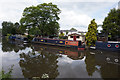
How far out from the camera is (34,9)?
25312mm

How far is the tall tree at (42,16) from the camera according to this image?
82.8 ft

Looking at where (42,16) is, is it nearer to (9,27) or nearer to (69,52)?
(69,52)

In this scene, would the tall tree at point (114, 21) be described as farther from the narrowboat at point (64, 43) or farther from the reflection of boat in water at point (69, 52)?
the reflection of boat in water at point (69, 52)

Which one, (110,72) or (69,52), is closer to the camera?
(110,72)

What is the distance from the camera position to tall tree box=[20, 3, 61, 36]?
25.2 m

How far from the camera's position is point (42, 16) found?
2594 centimetres

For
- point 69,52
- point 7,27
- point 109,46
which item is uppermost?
point 7,27

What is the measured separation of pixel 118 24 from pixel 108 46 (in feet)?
21.3

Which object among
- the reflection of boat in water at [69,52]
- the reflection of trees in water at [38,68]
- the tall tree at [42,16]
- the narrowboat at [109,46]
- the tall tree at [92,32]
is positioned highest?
the tall tree at [42,16]

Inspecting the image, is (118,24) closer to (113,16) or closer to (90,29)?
(113,16)

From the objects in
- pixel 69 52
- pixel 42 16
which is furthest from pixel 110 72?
pixel 42 16

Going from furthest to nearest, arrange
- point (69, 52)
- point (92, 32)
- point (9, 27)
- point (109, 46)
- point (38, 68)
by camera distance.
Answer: point (9, 27) → point (92, 32) → point (109, 46) → point (69, 52) → point (38, 68)

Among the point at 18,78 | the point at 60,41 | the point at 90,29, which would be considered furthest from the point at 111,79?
the point at 60,41

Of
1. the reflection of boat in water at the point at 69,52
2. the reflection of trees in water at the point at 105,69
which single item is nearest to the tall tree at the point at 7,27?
the reflection of boat in water at the point at 69,52
